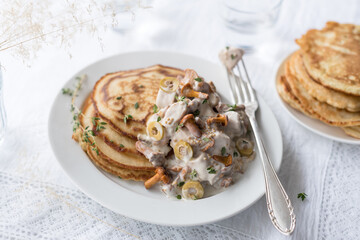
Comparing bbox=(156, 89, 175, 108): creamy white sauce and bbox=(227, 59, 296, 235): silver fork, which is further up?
bbox=(156, 89, 175, 108): creamy white sauce

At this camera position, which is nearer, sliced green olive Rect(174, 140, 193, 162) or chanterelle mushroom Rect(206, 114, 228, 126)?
sliced green olive Rect(174, 140, 193, 162)

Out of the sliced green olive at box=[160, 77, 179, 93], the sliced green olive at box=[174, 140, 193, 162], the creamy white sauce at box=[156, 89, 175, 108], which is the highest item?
the sliced green olive at box=[160, 77, 179, 93]

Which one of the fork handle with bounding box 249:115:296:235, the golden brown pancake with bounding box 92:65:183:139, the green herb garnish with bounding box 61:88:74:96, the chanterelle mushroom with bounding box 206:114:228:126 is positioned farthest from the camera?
the green herb garnish with bounding box 61:88:74:96

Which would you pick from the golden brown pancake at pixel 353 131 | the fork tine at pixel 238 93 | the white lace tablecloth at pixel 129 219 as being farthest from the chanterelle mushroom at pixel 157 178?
the golden brown pancake at pixel 353 131

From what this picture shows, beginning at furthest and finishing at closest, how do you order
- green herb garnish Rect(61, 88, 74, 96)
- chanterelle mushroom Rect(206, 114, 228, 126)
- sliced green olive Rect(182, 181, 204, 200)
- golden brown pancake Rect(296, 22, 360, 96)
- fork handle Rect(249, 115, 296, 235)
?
golden brown pancake Rect(296, 22, 360, 96)
green herb garnish Rect(61, 88, 74, 96)
chanterelle mushroom Rect(206, 114, 228, 126)
sliced green olive Rect(182, 181, 204, 200)
fork handle Rect(249, 115, 296, 235)

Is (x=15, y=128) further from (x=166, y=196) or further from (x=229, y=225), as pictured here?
(x=229, y=225)

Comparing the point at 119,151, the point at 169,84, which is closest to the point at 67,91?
the point at 119,151

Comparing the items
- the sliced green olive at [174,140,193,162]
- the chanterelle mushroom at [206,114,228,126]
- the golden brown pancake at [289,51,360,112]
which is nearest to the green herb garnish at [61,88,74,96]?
the sliced green olive at [174,140,193,162]

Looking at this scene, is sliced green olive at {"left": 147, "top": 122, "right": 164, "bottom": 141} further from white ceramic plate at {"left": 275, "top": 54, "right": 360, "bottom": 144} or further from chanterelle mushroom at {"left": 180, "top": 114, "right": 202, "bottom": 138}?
white ceramic plate at {"left": 275, "top": 54, "right": 360, "bottom": 144}
